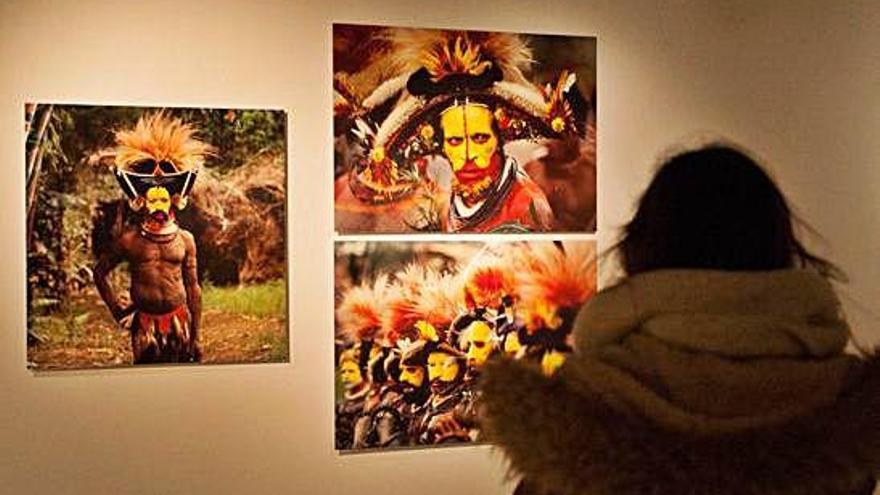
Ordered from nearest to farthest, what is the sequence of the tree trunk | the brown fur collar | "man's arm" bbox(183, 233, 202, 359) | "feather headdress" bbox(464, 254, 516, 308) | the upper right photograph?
the brown fur collar
the tree trunk
"man's arm" bbox(183, 233, 202, 359)
the upper right photograph
"feather headdress" bbox(464, 254, 516, 308)

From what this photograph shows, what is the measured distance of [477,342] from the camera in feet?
11.8

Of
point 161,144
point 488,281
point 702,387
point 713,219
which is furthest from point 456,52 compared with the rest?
point 702,387

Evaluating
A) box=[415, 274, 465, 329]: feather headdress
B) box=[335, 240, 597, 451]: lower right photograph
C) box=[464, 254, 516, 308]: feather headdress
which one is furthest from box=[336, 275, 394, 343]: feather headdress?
box=[464, 254, 516, 308]: feather headdress

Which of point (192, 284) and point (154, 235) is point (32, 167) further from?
point (192, 284)

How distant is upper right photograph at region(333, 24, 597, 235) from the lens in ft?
11.4

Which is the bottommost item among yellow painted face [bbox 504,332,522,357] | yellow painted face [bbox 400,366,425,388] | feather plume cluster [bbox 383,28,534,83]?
→ yellow painted face [bbox 400,366,425,388]

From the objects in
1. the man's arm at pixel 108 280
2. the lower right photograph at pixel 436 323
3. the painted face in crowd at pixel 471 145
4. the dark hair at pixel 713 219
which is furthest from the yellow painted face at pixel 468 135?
the dark hair at pixel 713 219

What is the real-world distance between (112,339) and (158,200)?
0.38m

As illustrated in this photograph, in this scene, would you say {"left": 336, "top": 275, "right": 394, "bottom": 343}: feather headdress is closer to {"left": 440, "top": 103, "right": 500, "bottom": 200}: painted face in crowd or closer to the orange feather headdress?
the orange feather headdress

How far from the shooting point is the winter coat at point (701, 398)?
5.08 feet

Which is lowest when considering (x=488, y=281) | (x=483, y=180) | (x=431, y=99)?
(x=488, y=281)

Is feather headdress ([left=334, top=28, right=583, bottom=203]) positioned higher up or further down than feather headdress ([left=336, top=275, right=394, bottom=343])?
higher up

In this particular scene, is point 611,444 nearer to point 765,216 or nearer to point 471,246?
point 765,216

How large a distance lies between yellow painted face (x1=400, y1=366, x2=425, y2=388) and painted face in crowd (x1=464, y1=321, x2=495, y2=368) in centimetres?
15
